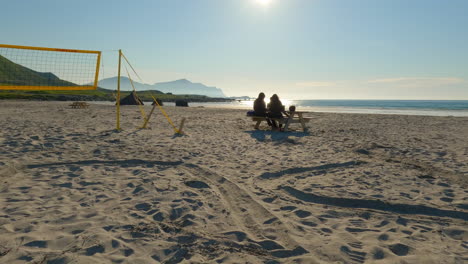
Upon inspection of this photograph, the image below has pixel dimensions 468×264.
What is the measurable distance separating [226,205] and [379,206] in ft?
6.73

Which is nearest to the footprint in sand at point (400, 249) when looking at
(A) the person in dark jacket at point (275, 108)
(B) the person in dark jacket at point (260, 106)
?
(A) the person in dark jacket at point (275, 108)

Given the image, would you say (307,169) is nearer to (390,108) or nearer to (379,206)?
(379,206)

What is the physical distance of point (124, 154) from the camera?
641 centimetres

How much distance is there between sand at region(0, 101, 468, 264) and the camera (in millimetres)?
2584

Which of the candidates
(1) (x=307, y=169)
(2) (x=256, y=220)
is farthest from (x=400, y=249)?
(1) (x=307, y=169)

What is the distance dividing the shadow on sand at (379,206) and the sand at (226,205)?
1 cm

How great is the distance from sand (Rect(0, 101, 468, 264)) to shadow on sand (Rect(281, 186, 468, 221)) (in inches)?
0.5

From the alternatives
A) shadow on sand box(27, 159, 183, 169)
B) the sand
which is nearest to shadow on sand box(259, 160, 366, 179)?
the sand

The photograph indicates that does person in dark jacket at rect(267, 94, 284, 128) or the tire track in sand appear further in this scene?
person in dark jacket at rect(267, 94, 284, 128)

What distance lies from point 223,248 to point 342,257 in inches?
42.2

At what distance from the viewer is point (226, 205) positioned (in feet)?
12.3

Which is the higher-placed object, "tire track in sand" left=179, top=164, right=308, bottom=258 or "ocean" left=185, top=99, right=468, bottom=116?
"ocean" left=185, top=99, right=468, bottom=116

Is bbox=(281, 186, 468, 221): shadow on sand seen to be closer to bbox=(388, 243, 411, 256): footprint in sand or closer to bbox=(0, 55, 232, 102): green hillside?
bbox=(388, 243, 411, 256): footprint in sand

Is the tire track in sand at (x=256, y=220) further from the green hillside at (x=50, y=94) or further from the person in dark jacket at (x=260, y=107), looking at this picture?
the green hillside at (x=50, y=94)
